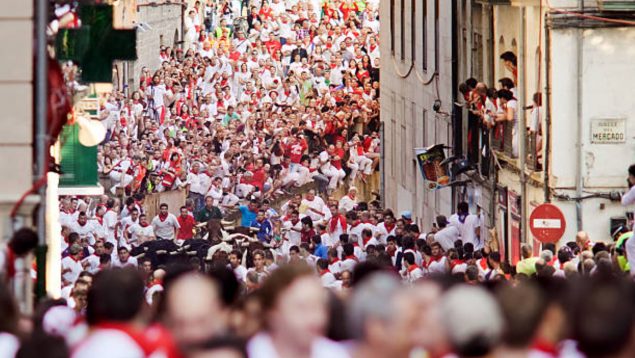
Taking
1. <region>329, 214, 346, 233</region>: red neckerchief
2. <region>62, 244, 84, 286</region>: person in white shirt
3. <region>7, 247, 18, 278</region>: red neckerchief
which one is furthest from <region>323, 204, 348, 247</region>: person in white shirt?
<region>7, 247, 18, 278</region>: red neckerchief

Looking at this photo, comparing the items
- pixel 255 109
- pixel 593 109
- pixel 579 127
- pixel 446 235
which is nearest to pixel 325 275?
pixel 579 127

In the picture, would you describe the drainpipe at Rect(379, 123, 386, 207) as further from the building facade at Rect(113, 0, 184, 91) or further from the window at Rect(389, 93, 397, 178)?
the building facade at Rect(113, 0, 184, 91)

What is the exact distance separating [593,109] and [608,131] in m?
0.35

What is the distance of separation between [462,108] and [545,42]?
830 centimetres

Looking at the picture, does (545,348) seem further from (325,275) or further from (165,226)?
(165,226)

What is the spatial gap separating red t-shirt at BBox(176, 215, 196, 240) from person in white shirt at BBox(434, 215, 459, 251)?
17.5 feet

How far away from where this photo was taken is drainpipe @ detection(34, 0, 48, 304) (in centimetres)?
1773

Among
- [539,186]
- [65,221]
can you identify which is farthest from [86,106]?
[65,221]

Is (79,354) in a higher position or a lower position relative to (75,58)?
lower

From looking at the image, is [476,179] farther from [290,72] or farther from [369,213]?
[290,72]

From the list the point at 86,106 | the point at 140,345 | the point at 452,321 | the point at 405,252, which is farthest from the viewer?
the point at 405,252

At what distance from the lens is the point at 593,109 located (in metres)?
29.6

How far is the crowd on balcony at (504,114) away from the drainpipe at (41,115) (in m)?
13.4

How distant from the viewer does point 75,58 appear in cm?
1908
